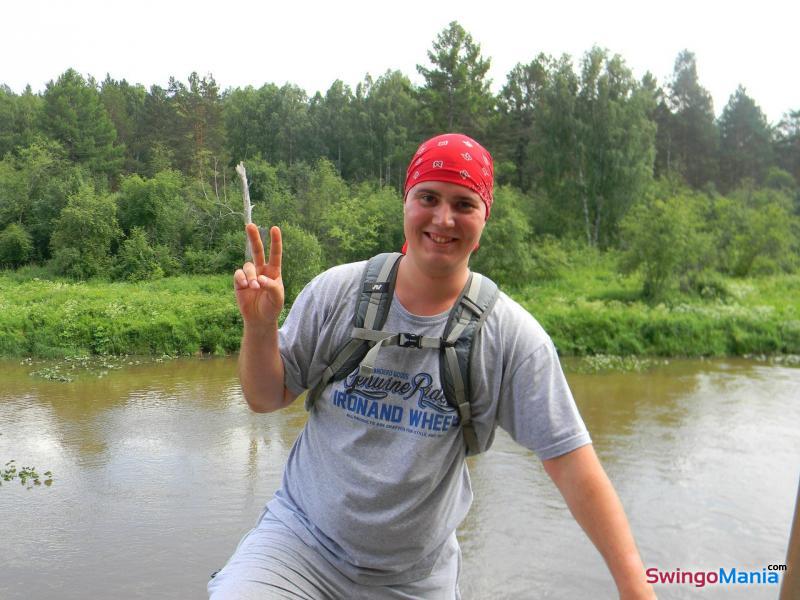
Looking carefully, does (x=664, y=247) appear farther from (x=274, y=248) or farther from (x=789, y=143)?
(x=789, y=143)

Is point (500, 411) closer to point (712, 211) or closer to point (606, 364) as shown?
point (606, 364)

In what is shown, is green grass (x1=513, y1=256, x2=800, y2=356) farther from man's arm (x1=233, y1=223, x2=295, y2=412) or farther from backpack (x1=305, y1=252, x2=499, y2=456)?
man's arm (x1=233, y1=223, x2=295, y2=412)

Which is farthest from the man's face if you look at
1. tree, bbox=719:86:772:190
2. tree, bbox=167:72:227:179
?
tree, bbox=719:86:772:190

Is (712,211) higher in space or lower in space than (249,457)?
higher

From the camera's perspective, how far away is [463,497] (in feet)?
7.68

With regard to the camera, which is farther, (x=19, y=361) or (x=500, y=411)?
(x=19, y=361)

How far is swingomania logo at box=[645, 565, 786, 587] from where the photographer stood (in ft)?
18.2

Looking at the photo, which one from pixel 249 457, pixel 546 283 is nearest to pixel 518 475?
pixel 249 457

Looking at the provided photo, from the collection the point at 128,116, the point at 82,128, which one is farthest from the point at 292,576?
the point at 128,116

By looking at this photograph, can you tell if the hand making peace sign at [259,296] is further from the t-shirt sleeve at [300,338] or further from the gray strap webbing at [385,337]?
the gray strap webbing at [385,337]

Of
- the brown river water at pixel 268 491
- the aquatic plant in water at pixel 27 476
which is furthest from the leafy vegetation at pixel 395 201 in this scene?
the aquatic plant in water at pixel 27 476

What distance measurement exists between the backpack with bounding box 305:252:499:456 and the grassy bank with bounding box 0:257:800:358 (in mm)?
14705

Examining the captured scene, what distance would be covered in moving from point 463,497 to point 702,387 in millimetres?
11837

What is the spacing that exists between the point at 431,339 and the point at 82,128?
41649 millimetres
